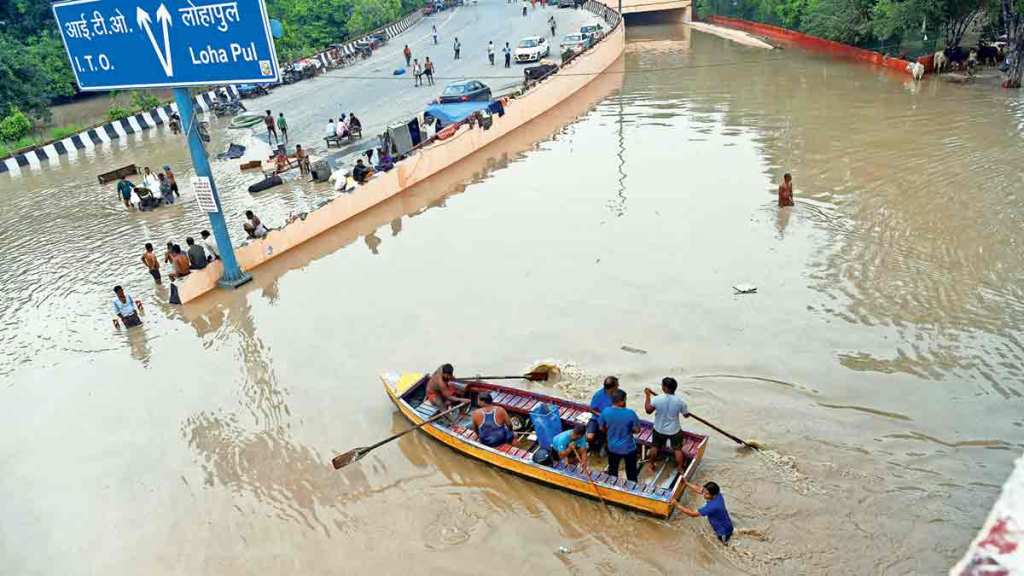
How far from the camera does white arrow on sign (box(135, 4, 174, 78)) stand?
12969 mm

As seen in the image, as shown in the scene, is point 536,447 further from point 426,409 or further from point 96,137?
point 96,137

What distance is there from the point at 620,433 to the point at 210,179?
1042 cm

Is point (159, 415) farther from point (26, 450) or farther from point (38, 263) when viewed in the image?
point (38, 263)

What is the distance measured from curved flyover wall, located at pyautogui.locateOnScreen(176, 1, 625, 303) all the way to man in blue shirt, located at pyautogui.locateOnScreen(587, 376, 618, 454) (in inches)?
400

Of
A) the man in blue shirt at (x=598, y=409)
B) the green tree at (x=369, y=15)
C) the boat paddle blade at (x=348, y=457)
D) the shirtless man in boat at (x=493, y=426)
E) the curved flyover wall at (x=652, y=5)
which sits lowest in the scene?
the boat paddle blade at (x=348, y=457)

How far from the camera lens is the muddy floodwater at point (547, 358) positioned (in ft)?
27.0

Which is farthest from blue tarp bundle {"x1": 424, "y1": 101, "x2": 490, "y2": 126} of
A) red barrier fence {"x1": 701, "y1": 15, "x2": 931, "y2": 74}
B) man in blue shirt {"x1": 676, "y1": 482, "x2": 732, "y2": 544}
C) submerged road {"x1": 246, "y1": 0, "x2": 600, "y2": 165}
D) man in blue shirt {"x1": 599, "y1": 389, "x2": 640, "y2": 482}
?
man in blue shirt {"x1": 676, "y1": 482, "x2": 732, "y2": 544}

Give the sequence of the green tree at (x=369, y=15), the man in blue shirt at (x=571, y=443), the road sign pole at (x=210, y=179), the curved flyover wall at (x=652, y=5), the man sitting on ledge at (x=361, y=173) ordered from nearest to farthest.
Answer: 1. the man in blue shirt at (x=571, y=443)
2. the road sign pole at (x=210, y=179)
3. the man sitting on ledge at (x=361, y=173)
4. the green tree at (x=369, y=15)
5. the curved flyover wall at (x=652, y=5)

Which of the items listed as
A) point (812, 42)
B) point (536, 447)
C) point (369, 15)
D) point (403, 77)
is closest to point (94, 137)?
point (403, 77)

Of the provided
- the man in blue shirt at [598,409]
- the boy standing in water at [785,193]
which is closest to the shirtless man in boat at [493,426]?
the man in blue shirt at [598,409]

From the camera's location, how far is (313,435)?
10.5 metres

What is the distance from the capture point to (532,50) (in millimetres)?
39188

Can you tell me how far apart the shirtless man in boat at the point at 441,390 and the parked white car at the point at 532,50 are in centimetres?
3219

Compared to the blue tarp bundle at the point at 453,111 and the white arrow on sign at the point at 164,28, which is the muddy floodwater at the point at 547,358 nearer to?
the white arrow on sign at the point at 164,28
